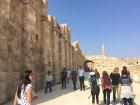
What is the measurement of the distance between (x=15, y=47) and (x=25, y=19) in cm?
201

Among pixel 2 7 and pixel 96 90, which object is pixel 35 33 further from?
pixel 96 90

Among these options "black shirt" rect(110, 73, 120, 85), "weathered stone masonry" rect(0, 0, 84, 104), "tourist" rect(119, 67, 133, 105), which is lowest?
"tourist" rect(119, 67, 133, 105)

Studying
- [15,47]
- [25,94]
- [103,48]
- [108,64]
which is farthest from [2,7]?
[103,48]

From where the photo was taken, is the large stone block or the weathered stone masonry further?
the weathered stone masonry

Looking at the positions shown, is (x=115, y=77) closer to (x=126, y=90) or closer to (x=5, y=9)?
(x=126, y=90)

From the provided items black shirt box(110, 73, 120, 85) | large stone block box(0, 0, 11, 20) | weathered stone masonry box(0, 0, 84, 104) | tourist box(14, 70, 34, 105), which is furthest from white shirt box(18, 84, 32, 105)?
black shirt box(110, 73, 120, 85)

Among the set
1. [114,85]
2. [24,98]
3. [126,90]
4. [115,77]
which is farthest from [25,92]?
[114,85]

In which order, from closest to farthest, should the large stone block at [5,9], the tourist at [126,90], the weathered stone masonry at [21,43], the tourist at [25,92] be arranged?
the tourist at [25,92] → the tourist at [126,90] → the large stone block at [5,9] → the weathered stone masonry at [21,43]

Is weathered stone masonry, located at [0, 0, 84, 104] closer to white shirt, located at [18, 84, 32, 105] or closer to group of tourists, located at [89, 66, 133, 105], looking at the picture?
group of tourists, located at [89, 66, 133, 105]

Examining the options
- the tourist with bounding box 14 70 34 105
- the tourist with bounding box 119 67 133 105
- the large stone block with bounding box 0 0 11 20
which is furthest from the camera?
the large stone block with bounding box 0 0 11 20

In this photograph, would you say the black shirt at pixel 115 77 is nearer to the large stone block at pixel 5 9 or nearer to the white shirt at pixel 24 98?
the large stone block at pixel 5 9

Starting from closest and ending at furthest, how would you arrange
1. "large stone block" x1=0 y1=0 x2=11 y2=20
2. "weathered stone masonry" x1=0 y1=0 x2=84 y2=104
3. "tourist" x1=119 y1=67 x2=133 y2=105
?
"tourist" x1=119 y1=67 x2=133 y2=105, "large stone block" x1=0 y1=0 x2=11 y2=20, "weathered stone masonry" x1=0 y1=0 x2=84 y2=104

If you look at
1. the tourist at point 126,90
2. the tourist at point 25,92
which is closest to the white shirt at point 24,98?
the tourist at point 25,92

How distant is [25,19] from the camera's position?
14773 mm
